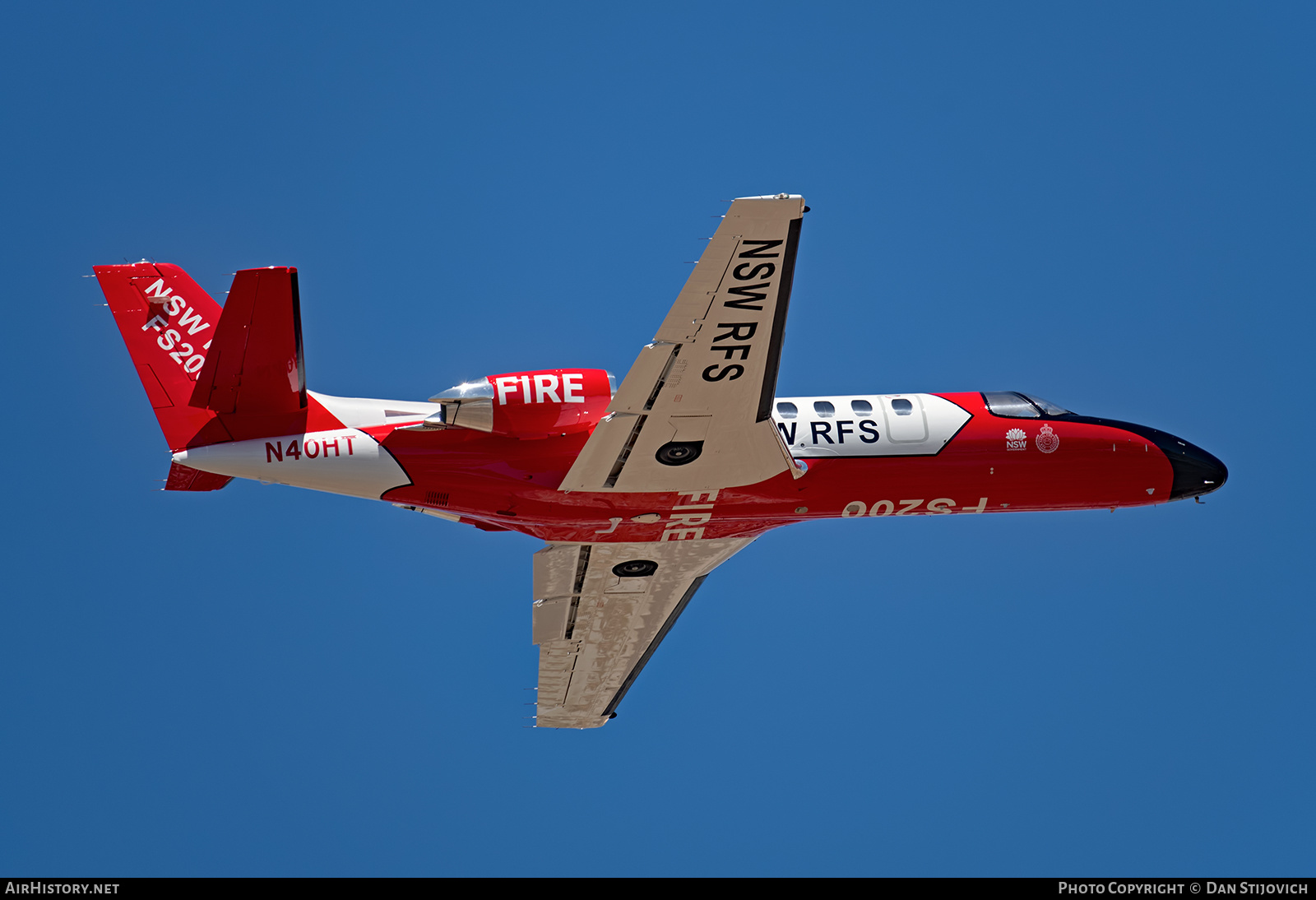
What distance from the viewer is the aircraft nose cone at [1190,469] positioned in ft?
95.5

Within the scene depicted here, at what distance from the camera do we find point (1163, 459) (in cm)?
2898

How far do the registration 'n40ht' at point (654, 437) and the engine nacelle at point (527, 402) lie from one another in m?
0.03

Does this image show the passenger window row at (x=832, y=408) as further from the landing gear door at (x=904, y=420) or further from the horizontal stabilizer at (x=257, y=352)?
the horizontal stabilizer at (x=257, y=352)

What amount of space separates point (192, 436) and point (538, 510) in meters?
6.55

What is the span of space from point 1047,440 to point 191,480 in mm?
16886

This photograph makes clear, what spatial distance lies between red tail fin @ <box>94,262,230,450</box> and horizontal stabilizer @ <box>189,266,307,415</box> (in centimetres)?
97

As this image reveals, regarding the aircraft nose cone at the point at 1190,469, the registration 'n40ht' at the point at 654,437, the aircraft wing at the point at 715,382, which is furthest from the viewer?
the aircraft nose cone at the point at 1190,469

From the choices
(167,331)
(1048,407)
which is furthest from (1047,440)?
(167,331)

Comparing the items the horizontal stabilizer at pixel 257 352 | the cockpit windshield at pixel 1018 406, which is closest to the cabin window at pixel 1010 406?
the cockpit windshield at pixel 1018 406

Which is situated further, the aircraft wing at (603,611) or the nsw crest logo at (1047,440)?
the aircraft wing at (603,611)

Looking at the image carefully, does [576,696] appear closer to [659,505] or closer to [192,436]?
[659,505]

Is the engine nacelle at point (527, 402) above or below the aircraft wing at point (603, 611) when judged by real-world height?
above
